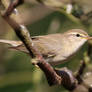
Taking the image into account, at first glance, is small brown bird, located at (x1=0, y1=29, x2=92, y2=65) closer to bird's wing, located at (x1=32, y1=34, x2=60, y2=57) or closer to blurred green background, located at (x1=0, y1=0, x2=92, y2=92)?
→ bird's wing, located at (x1=32, y1=34, x2=60, y2=57)

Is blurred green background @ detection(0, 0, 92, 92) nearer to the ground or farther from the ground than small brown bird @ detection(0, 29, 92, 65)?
nearer to the ground

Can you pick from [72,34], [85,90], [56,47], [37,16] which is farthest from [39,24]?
[85,90]

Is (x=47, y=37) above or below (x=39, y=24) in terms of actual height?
above

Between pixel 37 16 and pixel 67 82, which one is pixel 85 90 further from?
pixel 37 16

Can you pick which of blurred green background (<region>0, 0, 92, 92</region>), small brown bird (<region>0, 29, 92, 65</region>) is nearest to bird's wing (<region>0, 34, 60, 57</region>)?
small brown bird (<region>0, 29, 92, 65</region>)

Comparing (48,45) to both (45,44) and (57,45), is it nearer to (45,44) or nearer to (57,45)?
(45,44)

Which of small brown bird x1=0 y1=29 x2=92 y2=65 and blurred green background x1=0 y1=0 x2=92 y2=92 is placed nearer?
small brown bird x1=0 y1=29 x2=92 y2=65

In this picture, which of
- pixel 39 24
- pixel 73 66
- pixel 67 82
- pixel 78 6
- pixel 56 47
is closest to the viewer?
pixel 67 82
